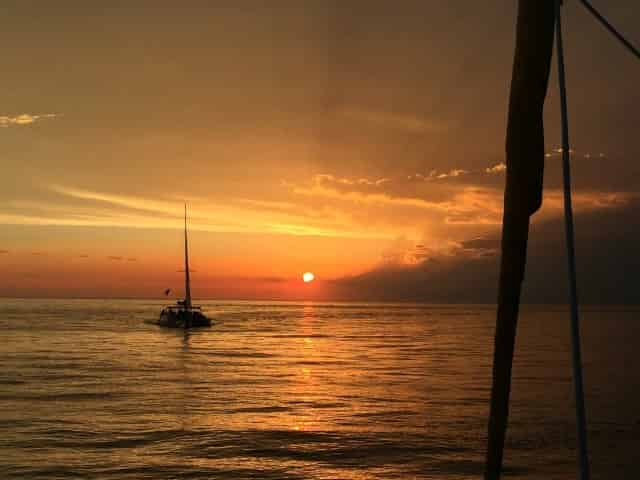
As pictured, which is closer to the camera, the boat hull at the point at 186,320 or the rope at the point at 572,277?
the rope at the point at 572,277

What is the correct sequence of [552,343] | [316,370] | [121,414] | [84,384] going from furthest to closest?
[552,343] → [316,370] → [84,384] → [121,414]

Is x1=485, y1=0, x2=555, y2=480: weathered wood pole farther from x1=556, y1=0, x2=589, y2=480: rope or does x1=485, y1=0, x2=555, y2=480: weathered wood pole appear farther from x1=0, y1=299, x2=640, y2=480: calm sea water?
x1=0, y1=299, x2=640, y2=480: calm sea water

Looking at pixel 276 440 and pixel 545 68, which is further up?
pixel 545 68

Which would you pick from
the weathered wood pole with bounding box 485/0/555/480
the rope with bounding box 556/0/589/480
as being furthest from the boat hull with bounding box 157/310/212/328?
the weathered wood pole with bounding box 485/0/555/480

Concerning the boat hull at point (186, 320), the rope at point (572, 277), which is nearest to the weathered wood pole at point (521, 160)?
the rope at point (572, 277)

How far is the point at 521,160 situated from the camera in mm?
2318

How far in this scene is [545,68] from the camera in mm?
2318

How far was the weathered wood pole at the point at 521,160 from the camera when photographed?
2.21m

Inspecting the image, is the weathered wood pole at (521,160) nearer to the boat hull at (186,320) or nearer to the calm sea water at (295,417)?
the calm sea water at (295,417)

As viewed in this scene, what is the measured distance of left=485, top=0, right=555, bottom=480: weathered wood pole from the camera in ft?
7.26

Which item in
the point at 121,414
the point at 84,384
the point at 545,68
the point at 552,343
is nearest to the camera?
the point at 545,68

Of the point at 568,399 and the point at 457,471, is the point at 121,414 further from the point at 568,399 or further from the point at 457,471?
the point at 568,399

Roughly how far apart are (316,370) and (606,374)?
2262 cm

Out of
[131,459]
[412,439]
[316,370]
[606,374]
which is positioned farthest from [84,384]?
[606,374]
